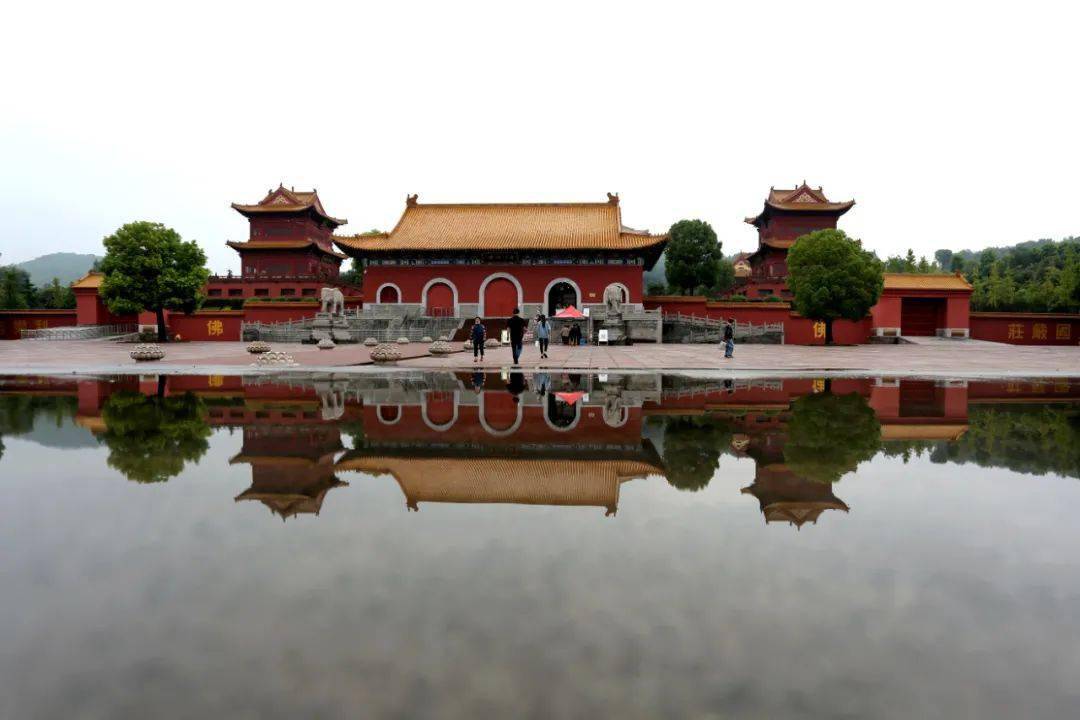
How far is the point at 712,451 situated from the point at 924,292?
3445 centimetres

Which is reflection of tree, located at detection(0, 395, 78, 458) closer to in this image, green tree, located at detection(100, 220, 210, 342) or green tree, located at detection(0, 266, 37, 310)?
green tree, located at detection(100, 220, 210, 342)

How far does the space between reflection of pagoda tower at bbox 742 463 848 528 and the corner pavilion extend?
1110 inches

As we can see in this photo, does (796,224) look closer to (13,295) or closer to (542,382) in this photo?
(542,382)

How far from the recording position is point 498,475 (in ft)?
15.5

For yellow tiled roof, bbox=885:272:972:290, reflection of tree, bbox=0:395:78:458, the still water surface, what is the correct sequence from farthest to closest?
1. yellow tiled roof, bbox=885:272:972:290
2. reflection of tree, bbox=0:395:78:458
3. the still water surface

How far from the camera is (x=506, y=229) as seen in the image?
115 ft

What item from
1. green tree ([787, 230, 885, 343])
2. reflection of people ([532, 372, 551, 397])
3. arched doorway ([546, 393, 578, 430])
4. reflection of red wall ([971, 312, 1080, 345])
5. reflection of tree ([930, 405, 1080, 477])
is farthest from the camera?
reflection of red wall ([971, 312, 1080, 345])

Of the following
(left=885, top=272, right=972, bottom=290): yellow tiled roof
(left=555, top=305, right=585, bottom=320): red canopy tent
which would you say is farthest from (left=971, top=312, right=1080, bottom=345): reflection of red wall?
(left=555, top=305, right=585, bottom=320): red canopy tent

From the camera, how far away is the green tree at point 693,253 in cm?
4862

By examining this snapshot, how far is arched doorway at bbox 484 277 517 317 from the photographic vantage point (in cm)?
3381

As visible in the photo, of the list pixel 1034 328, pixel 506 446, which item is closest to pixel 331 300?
pixel 506 446

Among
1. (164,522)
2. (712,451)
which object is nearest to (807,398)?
(712,451)

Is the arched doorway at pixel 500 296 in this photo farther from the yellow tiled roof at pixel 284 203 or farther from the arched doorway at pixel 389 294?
the yellow tiled roof at pixel 284 203

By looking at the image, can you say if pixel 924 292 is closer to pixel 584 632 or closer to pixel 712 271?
pixel 712 271
